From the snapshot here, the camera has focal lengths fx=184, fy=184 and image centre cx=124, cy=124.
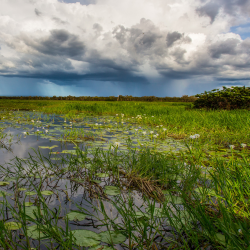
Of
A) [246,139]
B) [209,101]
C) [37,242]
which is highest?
[209,101]

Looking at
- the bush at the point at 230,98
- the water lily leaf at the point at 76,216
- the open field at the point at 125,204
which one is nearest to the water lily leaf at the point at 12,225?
the open field at the point at 125,204

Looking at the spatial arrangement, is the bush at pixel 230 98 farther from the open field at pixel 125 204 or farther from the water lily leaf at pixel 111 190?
the water lily leaf at pixel 111 190

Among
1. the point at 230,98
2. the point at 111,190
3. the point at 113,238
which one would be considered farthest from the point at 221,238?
the point at 230,98

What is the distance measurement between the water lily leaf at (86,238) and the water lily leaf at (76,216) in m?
0.17

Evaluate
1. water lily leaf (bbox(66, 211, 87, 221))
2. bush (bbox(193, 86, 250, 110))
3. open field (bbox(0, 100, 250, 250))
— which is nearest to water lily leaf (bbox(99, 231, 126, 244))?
open field (bbox(0, 100, 250, 250))

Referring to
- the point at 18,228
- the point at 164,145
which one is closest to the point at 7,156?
the point at 18,228

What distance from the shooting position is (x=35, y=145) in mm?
4129

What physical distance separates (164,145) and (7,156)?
322 centimetres

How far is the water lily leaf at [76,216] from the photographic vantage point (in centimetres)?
160

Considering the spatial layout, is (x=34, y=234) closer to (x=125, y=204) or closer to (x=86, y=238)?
(x=86, y=238)

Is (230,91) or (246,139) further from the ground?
(230,91)

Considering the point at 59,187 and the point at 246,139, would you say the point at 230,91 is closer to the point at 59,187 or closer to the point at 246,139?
the point at 246,139

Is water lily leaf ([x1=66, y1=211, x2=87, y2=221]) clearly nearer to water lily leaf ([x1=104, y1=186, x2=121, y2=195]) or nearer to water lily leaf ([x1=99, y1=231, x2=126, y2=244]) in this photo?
water lily leaf ([x1=99, y1=231, x2=126, y2=244])

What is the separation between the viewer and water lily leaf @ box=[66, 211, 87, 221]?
1.60 metres
